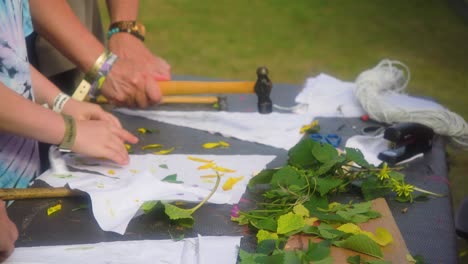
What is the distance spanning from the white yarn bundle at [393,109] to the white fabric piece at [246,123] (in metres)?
0.16

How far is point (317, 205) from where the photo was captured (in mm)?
1034

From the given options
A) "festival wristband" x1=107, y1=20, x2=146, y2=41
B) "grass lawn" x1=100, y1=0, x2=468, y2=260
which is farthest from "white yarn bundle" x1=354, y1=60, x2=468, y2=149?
"grass lawn" x1=100, y1=0, x2=468, y2=260

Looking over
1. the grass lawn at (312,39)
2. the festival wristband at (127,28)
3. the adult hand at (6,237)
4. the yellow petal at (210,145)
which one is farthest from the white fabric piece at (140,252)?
the grass lawn at (312,39)

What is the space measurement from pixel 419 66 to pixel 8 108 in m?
3.57

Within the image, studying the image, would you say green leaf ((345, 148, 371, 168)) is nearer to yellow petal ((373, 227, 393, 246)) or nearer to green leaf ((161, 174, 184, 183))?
yellow petal ((373, 227, 393, 246))

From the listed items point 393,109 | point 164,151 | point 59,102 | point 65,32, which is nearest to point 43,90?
point 59,102

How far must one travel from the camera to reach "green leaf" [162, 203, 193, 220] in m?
1.00

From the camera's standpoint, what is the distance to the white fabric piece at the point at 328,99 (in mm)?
1628

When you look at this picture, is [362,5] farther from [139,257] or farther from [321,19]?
[139,257]

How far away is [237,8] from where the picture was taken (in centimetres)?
561

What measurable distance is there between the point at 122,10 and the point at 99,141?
2.04ft

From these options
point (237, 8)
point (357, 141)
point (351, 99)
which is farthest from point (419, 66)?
point (357, 141)

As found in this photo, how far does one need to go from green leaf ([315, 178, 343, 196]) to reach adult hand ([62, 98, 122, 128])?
51 cm

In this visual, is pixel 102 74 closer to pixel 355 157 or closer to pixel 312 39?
pixel 355 157
